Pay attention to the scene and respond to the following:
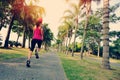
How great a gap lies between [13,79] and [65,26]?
52437 millimetres

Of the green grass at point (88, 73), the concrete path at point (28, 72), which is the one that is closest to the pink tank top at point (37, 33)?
the concrete path at point (28, 72)

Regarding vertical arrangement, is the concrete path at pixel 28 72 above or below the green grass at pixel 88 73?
above

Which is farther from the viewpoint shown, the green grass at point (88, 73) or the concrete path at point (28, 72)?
the green grass at point (88, 73)

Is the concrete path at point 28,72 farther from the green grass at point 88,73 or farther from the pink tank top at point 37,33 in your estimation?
the pink tank top at point 37,33

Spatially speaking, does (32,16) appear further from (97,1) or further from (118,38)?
(118,38)

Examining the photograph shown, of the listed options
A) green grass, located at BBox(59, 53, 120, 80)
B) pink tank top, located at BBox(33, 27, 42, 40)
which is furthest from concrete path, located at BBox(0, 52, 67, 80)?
pink tank top, located at BBox(33, 27, 42, 40)

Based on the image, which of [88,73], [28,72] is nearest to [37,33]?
[28,72]

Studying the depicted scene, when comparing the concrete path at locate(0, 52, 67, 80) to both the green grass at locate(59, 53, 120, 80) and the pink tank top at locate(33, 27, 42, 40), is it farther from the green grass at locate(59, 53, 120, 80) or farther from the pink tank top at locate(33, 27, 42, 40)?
the pink tank top at locate(33, 27, 42, 40)

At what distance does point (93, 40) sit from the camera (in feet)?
252

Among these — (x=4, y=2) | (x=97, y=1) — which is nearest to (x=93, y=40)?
(x=97, y=1)

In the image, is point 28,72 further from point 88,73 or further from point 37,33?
point 88,73

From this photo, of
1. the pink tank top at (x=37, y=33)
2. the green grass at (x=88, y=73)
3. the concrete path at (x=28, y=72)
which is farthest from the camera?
the pink tank top at (x=37, y=33)

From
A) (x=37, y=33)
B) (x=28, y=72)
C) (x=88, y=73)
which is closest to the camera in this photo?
(x=28, y=72)

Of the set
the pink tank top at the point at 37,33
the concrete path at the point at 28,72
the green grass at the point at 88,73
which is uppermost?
the pink tank top at the point at 37,33
